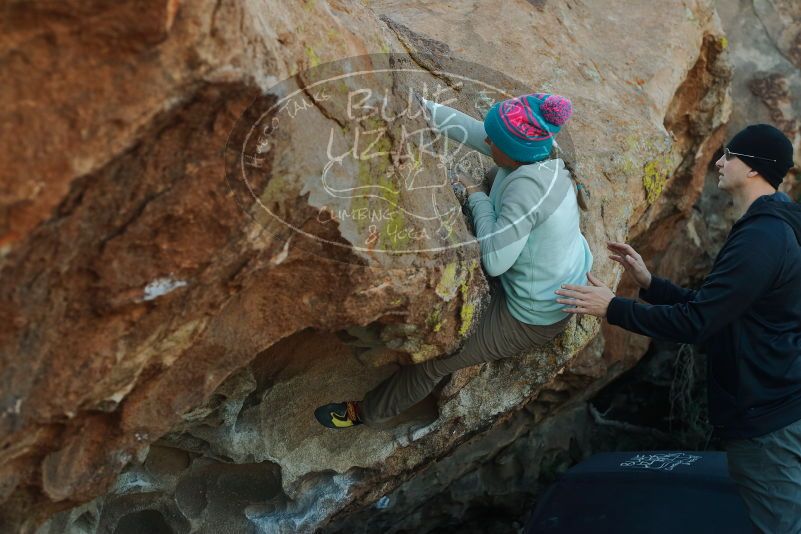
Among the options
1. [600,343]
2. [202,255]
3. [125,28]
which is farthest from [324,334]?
[600,343]

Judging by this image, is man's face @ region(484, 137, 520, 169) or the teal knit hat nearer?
the teal knit hat

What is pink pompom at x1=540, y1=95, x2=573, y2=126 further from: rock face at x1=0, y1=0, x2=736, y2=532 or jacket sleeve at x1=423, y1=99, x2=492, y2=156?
rock face at x1=0, y1=0, x2=736, y2=532

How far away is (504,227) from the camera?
272cm

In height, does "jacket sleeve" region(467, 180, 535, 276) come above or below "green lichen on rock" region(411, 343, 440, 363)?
above

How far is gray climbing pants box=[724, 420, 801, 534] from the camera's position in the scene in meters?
3.03

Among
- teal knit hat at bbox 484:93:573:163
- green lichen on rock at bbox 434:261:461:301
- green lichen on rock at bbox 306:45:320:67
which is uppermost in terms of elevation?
green lichen on rock at bbox 306:45:320:67

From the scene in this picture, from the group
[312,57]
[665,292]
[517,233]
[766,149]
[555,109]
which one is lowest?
[665,292]

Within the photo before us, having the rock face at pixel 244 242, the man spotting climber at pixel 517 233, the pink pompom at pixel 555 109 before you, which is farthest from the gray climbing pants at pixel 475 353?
the pink pompom at pixel 555 109

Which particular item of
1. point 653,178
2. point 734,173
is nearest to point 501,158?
point 734,173

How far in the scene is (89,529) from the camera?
10.5 feet

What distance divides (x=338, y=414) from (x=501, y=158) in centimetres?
116

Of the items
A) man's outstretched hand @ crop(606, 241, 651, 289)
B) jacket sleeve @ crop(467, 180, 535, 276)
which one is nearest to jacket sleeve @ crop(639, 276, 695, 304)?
man's outstretched hand @ crop(606, 241, 651, 289)

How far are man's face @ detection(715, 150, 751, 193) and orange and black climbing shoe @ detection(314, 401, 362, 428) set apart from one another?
1.58 meters

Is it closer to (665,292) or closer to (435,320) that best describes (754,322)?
(665,292)
